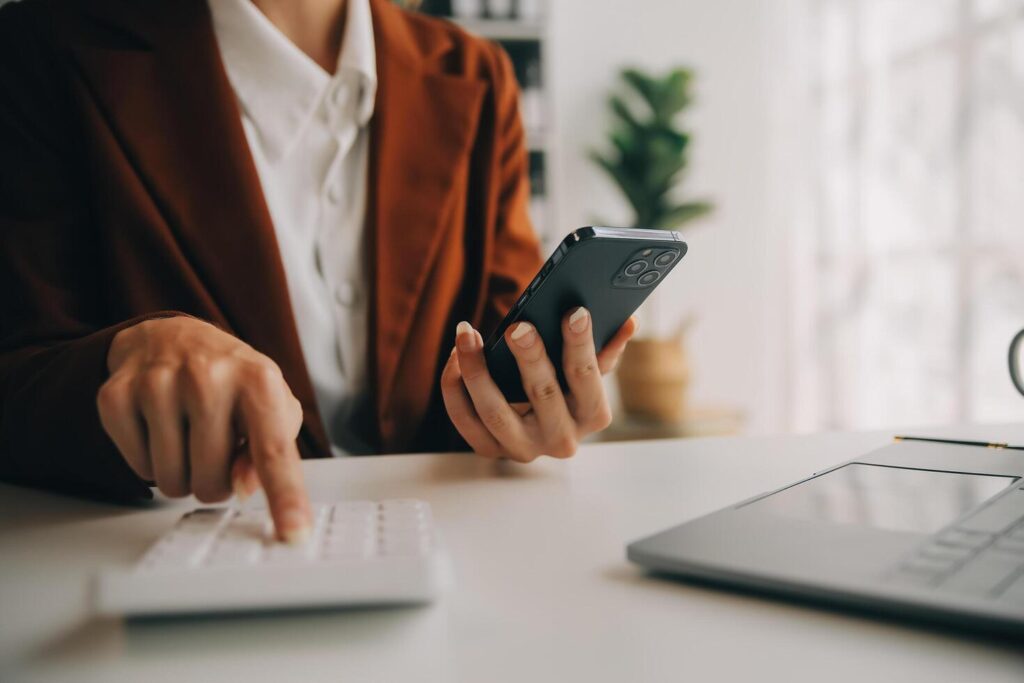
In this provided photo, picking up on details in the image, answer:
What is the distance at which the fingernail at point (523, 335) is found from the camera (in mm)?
552

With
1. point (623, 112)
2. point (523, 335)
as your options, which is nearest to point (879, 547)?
point (523, 335)

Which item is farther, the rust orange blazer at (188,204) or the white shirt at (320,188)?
the white shirt at (320,188)

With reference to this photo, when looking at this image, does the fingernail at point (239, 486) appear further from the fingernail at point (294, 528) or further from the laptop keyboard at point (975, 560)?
the laptop keyboard at point (975, 560)

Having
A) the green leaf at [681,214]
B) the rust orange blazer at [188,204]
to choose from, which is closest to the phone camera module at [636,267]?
the rust orange blazer at [188,204]

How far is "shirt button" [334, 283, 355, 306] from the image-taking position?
912 mm

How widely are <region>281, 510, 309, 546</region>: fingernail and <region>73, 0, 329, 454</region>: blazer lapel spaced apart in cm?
48

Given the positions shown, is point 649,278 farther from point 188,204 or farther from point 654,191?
point 654,191

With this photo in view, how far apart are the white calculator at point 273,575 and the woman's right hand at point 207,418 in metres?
0.03

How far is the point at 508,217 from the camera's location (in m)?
1.05

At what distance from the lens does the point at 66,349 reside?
555 millimetres

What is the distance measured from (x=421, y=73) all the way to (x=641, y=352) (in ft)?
6.13

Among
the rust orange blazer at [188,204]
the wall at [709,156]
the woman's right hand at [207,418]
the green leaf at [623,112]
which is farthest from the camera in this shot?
the wall at [709,156]

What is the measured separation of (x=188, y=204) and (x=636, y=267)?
21.4 inches

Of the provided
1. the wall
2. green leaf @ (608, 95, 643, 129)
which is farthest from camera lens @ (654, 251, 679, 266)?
the wall
